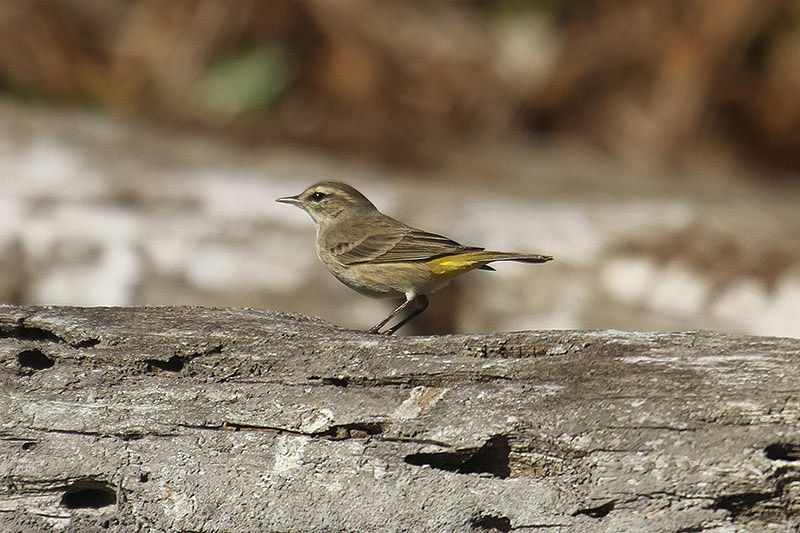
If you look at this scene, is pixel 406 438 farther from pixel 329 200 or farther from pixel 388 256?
pixel 329 200

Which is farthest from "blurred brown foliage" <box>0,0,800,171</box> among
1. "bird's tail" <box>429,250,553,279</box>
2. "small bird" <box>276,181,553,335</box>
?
"bird's tail" <box>429,250,553,279</box>

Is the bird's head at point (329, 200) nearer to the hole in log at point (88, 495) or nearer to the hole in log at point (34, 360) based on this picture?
the hole in log at point (34, 360)

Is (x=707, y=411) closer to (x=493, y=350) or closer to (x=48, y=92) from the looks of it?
(x=493, y=350)

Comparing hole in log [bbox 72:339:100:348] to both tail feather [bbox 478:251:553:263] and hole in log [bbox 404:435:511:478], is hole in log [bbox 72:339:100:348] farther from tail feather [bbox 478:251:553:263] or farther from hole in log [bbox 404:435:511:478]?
tail feather [bbox 478:251:553:263]

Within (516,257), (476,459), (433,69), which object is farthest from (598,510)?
(433,69)

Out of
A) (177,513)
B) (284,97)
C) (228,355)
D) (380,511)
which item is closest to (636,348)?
(380,511)

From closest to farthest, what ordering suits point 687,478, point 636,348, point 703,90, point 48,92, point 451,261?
point 687,478
point 636,348
point 451,261
point 48,92
point 703,90

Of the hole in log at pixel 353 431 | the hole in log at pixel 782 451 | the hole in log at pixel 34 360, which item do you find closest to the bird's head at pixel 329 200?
the hole in log at pixel 34 360
